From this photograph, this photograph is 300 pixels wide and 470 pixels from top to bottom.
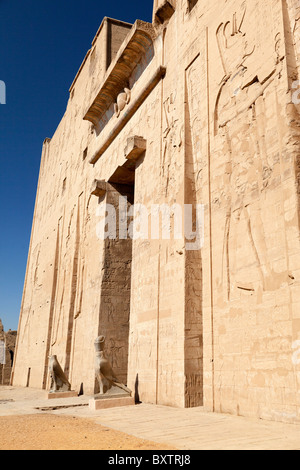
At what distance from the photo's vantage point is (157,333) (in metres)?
7.44

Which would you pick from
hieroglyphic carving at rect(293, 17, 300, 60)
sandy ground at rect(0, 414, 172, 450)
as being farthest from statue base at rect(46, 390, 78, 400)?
hieroglyphic carving at rect(293, 17, 300, 60)

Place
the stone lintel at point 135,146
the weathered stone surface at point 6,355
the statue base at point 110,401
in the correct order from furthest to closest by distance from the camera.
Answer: the weathered stone surface at point 6,355 < the stone lintel at point 135,146 < the statue base at point 110,401

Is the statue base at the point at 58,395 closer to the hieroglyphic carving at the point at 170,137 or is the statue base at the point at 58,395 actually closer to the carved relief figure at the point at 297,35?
the hieroglyphic carving at the point at 170,137

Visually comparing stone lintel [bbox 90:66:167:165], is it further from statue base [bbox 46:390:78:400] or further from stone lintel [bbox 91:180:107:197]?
statue base [bbox 46:390:78:400]

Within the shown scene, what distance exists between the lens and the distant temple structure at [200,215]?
16.3ft

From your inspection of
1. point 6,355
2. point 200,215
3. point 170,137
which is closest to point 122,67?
point 170,137

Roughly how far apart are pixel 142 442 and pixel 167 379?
321 cm

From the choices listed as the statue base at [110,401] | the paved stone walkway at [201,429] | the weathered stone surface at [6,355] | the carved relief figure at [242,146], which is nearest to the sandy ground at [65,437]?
the paved stone walkway at [201,429]

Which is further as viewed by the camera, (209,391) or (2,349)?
(2,349)

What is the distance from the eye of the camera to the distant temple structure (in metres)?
4.97

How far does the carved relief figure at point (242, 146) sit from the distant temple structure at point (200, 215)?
0.02 meters
